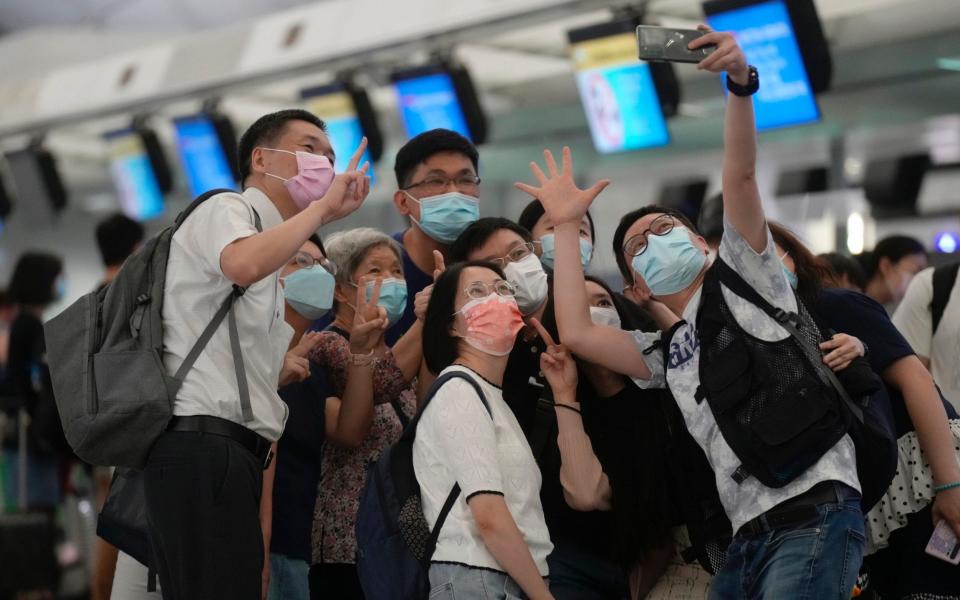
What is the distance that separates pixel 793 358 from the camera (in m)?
2.76

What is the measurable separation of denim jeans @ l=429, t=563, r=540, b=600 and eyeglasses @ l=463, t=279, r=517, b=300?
73cm

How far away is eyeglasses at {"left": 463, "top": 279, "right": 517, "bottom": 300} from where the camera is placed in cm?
319

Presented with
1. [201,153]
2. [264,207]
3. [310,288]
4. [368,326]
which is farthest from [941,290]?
[201,153]

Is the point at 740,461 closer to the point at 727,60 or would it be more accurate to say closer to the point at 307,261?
the point at 727,60

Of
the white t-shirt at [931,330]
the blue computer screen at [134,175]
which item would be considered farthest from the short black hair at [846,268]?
the blue computer screen at [134,175]

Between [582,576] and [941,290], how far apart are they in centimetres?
197

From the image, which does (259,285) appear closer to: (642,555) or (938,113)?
(642,555)

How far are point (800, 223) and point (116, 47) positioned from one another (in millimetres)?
8255

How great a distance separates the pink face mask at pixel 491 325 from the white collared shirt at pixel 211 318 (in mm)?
528

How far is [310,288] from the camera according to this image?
3568mm

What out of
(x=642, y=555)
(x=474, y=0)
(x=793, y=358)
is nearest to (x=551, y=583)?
(x=642, y=555)

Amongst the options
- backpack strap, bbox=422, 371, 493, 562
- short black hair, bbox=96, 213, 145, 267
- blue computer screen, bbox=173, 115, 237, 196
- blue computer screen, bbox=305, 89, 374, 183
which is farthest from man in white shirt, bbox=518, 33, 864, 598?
blue computer screen, bbox=173, 115, 237, 196

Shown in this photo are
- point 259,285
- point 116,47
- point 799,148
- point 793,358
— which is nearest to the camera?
point 793,358

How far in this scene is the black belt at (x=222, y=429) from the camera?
2.79m
